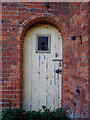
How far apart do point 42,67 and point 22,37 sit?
29.4 inches

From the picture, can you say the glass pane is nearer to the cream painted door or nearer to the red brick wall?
the cream painted door

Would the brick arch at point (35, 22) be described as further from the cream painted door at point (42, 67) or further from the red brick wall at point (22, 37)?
the cream painted door at point (42, 67)

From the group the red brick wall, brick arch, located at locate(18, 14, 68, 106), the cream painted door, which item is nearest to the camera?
the red brick wall

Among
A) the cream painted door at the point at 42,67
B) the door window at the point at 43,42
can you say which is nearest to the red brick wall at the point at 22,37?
the cream painted door at the point at 42,67

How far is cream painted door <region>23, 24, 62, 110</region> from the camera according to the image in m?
3.28

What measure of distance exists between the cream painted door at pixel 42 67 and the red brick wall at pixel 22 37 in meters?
0.16

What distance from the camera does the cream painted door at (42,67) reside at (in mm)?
3277

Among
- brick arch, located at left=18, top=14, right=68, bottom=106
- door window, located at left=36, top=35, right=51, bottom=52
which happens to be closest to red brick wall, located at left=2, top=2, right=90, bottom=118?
brick arch, located at left=18, top=14, right=68, bottom=106

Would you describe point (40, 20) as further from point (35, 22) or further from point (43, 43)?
point (43, 43)

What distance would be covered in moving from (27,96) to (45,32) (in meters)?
1.40

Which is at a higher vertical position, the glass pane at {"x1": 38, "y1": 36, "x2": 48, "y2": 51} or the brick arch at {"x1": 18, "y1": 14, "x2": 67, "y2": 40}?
the brick arch at {"x1": 18, "y1": 14, "x2": 67, "y2": 40}

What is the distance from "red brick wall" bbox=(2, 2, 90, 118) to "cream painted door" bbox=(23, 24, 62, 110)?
0.16m

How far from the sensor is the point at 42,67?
10.8 feet

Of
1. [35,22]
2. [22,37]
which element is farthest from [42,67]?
[35,22]
